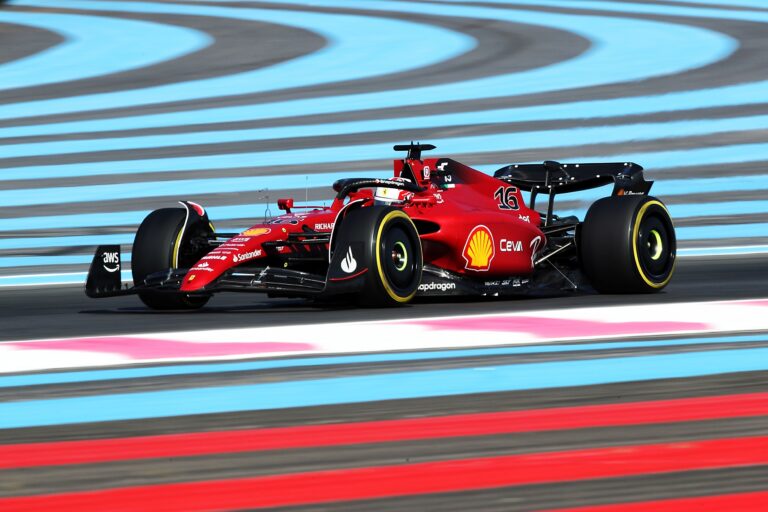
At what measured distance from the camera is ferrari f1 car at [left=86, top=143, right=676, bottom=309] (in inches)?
321

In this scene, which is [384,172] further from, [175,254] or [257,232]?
[257,232]

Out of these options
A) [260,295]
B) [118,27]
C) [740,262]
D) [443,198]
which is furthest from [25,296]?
[118,27]

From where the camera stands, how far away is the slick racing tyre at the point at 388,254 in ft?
26.6

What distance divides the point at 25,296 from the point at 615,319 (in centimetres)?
450

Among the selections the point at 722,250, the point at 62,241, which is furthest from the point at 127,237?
the point at 722,250

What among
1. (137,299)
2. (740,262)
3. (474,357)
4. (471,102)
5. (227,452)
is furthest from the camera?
(471,102)

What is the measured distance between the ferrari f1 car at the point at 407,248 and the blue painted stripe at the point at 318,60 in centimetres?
1022

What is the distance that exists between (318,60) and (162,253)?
1231cm

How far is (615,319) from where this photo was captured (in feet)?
25.0

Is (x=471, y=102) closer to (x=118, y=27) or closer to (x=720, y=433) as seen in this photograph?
(x=118, y=27)

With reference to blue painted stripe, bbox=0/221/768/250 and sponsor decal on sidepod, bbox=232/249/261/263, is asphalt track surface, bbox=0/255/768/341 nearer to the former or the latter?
sponsor decal on sidepod, bbox=232/249/261/263

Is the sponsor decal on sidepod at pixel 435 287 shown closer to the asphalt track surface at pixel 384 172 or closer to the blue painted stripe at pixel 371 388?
the asphalt track surface at pixel 384 172

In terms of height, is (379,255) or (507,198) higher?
(507,198)

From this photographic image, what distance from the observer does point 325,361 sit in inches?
240
